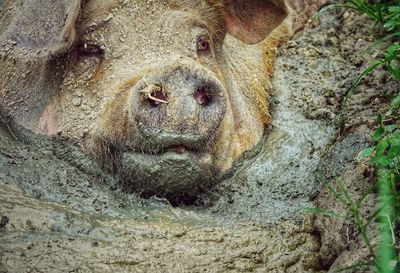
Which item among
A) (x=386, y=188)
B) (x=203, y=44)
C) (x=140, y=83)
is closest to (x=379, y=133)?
(x=386, y=188)

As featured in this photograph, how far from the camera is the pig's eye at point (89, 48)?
5.10m

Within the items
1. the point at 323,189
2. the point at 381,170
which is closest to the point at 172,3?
the point at 323,189

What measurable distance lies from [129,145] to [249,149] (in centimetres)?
99

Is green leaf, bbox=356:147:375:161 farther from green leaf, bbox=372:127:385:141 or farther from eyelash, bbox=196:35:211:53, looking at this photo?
eyelash, bbox=196:35:211:53

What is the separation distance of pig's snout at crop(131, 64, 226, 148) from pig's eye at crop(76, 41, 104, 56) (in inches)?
21.6

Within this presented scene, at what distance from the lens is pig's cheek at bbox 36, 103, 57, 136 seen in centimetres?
513

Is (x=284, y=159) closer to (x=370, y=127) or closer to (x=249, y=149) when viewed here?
(x=249, y=149)

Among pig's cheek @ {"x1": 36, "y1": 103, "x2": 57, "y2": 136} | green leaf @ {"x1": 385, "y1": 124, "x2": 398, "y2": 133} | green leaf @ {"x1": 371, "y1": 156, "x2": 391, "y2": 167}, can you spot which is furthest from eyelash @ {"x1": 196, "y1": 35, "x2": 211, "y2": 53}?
green leaf @ {"x1": 371, "y1": 156, "x2": 391, "y2": 167}

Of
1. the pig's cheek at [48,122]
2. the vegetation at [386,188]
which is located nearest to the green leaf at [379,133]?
the vegetation at [386,188]

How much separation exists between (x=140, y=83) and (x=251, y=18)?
1.26 metres

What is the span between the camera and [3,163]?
4.63 metres

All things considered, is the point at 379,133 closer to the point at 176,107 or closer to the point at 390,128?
the point at 390,128

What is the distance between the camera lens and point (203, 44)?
5.36 m

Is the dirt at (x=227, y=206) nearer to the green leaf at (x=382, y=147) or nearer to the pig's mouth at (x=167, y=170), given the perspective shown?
the pig's mouth at (x=167, y=170)
